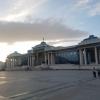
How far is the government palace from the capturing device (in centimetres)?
8894

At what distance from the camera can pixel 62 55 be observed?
10731 cm

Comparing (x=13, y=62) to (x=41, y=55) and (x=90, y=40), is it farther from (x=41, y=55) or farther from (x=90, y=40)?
(x=90, y=40)

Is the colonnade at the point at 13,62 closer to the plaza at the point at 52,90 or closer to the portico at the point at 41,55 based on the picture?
the portico at the point at 41,55

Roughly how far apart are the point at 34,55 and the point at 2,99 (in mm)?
109107

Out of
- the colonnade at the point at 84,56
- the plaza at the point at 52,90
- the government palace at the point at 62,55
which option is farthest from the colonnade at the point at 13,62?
the plaza at the point at 52,90

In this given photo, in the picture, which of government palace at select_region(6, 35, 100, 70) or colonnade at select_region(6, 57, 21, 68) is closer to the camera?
government palace at select_region(6, 35, 100, 70)

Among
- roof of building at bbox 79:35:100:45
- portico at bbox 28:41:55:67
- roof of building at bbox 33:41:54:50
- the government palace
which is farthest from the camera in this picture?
roof of building at bbox 33:41:54:50

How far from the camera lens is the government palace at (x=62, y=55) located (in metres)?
88.9

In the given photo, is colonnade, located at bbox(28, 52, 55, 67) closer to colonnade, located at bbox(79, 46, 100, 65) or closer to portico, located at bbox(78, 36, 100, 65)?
colonnade, located at bbox(79, 46, 100, 65)

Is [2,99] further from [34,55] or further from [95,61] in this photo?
[34,55]

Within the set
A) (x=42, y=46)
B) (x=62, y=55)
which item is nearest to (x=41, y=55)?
(x=42, y=46)

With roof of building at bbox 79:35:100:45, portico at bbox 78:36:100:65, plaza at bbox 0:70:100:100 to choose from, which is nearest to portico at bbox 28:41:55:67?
portico at bbox 78:36:100:65

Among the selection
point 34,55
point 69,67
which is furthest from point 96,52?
point 34,55

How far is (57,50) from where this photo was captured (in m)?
107
